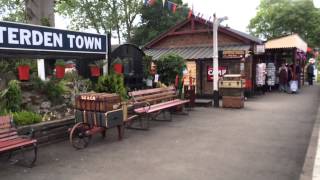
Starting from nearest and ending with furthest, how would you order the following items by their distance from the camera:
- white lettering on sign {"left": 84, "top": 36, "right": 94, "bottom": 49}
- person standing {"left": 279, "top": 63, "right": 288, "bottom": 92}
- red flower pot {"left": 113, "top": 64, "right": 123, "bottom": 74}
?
1. white lettering on sign {"left": 84, "top": 36, "right": 94, "bottom": 49}
2. red flower pot {"left": 113, "top": 64, "right": 123, "bottom": 74}
3. person standing {"left": 279, "top": 63, "right": 288, "bottom": 92}

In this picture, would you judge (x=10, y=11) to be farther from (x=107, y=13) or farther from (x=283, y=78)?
(x=283, y=78)

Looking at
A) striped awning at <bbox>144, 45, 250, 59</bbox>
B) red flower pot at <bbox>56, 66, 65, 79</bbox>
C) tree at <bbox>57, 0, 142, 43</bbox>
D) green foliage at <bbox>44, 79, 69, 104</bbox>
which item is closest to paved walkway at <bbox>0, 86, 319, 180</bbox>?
green foliage at <bbox>44, 79, 69, 104</bbox>

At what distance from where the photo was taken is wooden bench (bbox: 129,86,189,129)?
9812mm

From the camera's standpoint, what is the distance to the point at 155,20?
38.3 m

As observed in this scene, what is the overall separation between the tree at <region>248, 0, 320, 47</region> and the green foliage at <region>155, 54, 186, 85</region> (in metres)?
31.3

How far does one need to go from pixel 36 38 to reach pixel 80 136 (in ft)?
8.05

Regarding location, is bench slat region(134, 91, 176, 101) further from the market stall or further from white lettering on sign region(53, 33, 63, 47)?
the market stall

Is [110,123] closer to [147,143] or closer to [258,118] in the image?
[147,143]

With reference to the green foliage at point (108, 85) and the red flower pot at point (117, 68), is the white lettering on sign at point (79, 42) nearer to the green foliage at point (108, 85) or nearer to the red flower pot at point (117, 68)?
the green foliage at point (108, 85)

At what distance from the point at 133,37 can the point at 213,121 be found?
98.8ft

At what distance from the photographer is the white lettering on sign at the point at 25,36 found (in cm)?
793

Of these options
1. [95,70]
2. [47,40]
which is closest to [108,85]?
[95,70]

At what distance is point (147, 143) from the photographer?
313 inches

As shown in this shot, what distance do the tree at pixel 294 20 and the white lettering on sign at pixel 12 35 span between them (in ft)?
127
